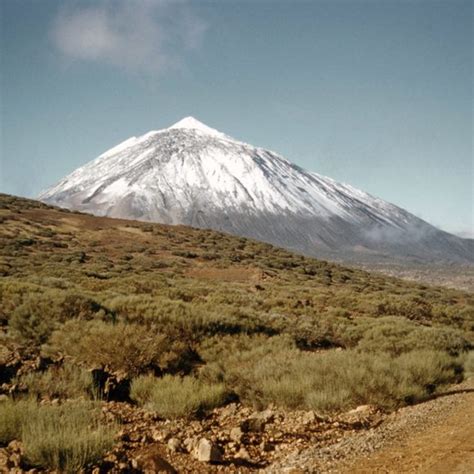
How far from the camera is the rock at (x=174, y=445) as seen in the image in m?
5.37

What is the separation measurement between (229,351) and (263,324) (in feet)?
11.0

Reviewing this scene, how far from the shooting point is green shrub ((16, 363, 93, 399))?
6.77 metres

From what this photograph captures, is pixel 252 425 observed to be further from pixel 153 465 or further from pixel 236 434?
pixel 153 465

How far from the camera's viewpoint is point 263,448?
5723 millimetres

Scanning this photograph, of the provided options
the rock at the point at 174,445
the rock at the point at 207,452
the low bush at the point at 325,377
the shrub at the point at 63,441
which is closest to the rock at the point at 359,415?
the low bush at the point at 325,377

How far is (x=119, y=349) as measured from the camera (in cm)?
887

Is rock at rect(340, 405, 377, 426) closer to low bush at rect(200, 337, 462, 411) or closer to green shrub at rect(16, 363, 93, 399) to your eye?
low bush at rect(200, 337, 462, 411)

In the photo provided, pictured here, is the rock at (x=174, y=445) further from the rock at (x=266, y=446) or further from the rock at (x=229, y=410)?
the rock at (x=229, y=410)

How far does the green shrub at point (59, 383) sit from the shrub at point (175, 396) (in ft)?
2.44

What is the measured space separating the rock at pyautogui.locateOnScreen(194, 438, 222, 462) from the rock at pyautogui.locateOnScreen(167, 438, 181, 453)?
0.22m

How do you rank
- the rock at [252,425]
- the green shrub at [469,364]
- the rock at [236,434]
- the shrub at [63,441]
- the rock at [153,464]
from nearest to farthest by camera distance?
the shrub at [63,441] < the rock at [153,464] < the rock at [236,434] < the rock at [252,425] < the green shrub at [469,364]

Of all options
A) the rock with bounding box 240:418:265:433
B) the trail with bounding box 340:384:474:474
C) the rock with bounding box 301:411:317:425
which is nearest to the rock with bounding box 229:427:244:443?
the rock with bounding box 240:418:265:433

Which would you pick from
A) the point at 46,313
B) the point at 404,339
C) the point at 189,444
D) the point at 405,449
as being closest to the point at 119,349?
the point at 46,313

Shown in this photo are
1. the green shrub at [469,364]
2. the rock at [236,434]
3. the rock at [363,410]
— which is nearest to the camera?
the rock at [236,434]
